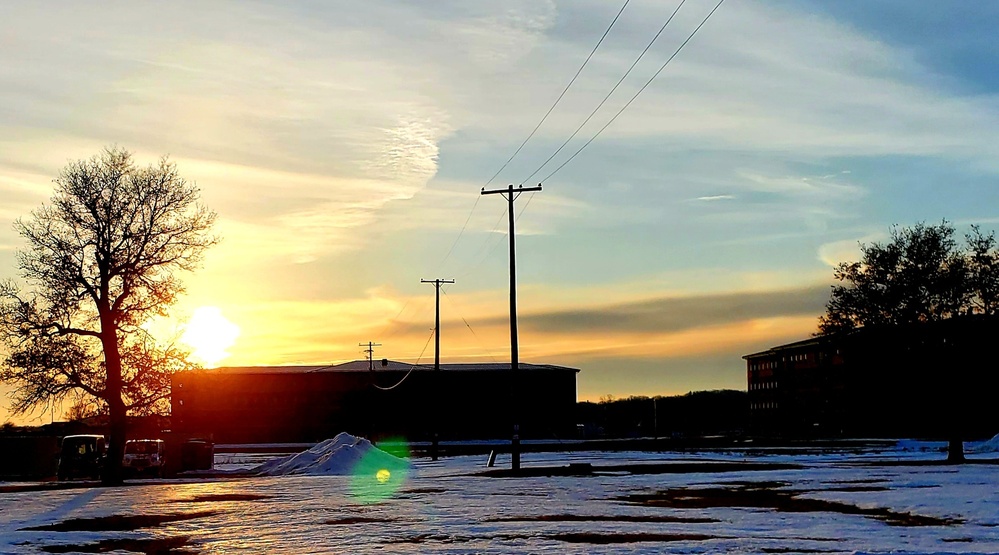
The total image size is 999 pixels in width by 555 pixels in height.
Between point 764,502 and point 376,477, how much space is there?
23221 millimetres

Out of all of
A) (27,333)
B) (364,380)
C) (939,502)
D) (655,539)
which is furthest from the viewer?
(364,380)

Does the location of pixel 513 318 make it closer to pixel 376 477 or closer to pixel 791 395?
pixel 376 477

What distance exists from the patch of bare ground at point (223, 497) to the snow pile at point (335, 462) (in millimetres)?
16376

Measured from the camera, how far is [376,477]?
48125 millimetres

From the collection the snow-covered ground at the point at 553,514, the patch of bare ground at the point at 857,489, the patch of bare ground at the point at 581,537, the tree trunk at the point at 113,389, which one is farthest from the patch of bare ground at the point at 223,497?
the patch of bare ground at the point at 857,489

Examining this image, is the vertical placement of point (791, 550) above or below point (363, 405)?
below

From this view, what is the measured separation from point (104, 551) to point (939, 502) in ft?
63.5

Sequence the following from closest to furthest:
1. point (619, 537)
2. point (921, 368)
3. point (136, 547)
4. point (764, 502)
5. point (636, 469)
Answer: point (619, 537) → point (136, 547) → point (764, 502) → point (921, 368) → point (636, 469)

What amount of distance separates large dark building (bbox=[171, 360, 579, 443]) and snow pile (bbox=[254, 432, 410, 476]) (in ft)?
237

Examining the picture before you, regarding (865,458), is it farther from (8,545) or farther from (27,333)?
(8,545)

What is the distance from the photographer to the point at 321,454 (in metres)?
59.5

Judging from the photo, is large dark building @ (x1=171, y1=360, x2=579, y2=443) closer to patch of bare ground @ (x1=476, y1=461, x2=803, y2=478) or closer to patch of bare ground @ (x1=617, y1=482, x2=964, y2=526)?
patch of bare ground @ (x1=476, y1=461, x2=803, y2=478)

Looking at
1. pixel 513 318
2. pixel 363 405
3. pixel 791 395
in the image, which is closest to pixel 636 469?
pixel 513 318

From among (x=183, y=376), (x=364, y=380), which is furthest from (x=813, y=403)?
(x=183, y=376)
